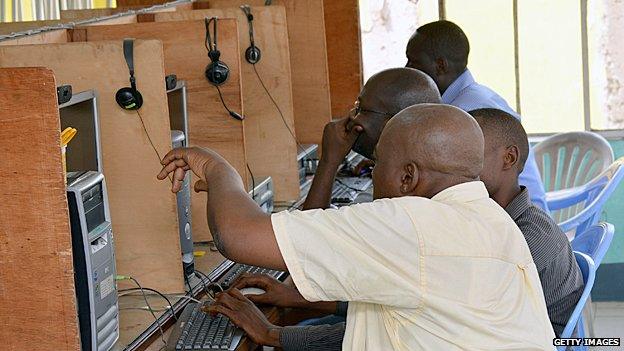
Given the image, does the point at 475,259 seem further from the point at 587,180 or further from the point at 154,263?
the point at 587,180

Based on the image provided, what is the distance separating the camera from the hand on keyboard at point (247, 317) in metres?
2.32

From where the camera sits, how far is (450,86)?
11.5 ft

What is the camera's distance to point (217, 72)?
2.92 meters

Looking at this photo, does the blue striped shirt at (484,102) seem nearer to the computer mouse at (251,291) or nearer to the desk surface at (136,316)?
the computer mouse at (251,291)

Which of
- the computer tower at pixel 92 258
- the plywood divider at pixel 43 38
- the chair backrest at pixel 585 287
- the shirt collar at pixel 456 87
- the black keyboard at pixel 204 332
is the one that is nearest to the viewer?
the computer tower at pixel 92 258

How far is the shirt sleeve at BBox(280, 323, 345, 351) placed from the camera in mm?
2340

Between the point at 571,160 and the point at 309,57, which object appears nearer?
the point at 309,57

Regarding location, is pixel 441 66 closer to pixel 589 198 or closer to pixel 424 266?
pixel 589 198

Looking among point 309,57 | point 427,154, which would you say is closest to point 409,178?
point 427,154

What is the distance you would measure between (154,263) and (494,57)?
340 centimetres

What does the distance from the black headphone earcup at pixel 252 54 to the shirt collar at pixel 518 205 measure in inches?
52.7

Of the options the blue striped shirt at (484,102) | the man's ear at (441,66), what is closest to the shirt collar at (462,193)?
the blue striped shirt at (484,102)

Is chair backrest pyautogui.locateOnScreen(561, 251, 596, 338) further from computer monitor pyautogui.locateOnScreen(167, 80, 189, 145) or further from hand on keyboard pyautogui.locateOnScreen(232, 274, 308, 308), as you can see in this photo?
computer monitor pyautogui.locateOnScreen(167, 80, 189, 145)

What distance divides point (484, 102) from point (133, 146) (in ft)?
4.12
